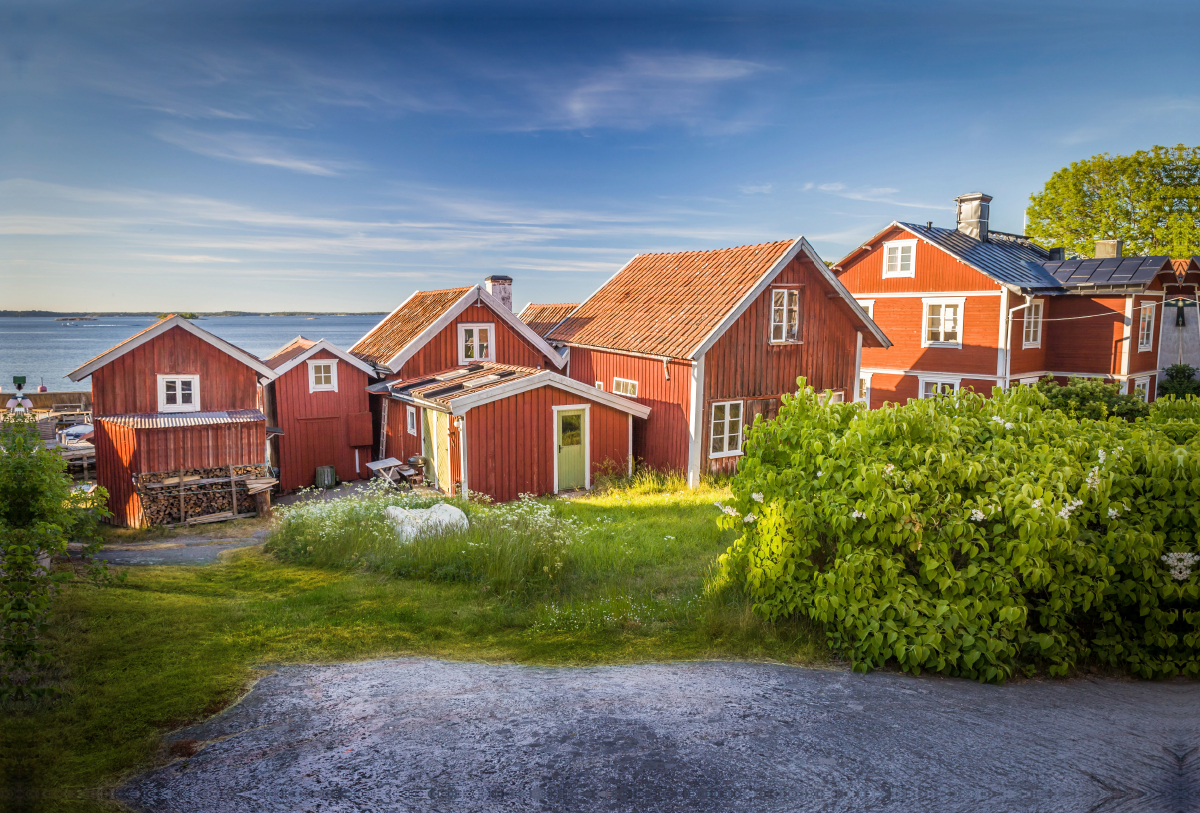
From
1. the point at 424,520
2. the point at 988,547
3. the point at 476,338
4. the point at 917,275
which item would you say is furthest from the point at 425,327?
the point at 988,547

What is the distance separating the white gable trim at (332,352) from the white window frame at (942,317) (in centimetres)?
2136

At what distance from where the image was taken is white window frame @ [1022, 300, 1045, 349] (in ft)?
88.7

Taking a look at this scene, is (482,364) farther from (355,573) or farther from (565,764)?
(565,764)

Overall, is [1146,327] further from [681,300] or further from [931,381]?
[681,300]

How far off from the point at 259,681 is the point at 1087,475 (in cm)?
792

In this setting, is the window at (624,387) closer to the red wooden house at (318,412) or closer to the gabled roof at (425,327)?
the gabled roof at (425,327)

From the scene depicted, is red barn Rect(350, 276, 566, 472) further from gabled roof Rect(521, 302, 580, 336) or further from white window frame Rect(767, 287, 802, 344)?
white window frame Rect(767, 287, 802, 344)

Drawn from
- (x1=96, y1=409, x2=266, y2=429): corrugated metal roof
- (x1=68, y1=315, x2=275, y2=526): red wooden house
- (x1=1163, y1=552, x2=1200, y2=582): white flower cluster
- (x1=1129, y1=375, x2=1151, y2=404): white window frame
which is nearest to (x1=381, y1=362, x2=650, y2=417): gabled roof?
(x1=96, y1=409, x2=266, y2=429): corrugated metal roof

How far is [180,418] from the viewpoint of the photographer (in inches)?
792

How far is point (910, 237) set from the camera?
28656mm

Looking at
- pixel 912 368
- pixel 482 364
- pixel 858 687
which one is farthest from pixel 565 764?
pixel 912 368

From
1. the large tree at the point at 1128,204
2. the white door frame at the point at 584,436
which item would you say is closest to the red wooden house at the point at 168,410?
the white door frame at the point at 584,436

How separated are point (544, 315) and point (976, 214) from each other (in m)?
18.9

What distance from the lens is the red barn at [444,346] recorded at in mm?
23859
